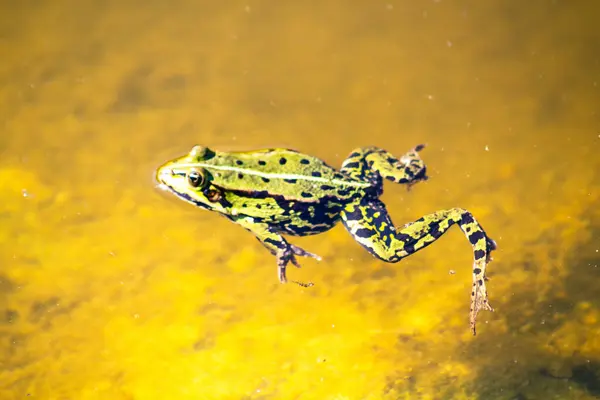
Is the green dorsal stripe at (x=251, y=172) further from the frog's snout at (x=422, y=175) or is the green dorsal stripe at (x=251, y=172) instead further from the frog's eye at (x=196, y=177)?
the frog's snout at (x=422, y=175)

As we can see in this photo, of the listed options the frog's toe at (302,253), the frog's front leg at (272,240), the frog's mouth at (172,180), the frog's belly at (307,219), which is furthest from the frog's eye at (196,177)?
the frog's toe at (302,253)

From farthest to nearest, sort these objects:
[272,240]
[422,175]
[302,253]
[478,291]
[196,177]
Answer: [422,175] → [302,253] → [272,240] → [478,291] → [196,177]

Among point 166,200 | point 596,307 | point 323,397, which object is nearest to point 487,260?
point 596,307

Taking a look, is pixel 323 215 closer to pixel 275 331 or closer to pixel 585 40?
pixel 275 331

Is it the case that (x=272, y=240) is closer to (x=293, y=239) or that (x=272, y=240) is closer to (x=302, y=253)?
(x=302, y=253)

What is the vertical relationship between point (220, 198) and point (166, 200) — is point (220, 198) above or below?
above

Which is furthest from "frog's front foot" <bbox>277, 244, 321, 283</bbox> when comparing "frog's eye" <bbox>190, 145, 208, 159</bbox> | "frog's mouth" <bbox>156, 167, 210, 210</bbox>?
"frog's eye" <bbox>190, 145, 208, 159</bbox>

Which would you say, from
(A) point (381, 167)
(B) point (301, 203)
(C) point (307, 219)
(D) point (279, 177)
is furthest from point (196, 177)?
(A) point (381, 167)
